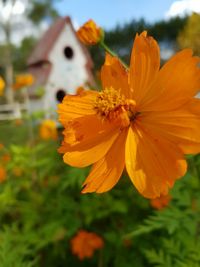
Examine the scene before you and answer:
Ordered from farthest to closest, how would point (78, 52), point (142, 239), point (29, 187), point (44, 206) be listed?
1. point (78, 52)
2. point (29, 187)
3. point (44, 206)
4. point (142, 239)

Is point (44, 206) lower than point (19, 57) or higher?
lower

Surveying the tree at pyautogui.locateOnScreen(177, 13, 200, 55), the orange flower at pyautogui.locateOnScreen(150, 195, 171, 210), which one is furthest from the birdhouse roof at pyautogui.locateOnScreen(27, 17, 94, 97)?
the orange flower at pyautogui.locateOnScreen(150, 195, 171, 210)

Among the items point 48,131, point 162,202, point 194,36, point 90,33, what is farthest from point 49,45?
point 90,33

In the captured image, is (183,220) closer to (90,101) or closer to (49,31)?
(90,101)

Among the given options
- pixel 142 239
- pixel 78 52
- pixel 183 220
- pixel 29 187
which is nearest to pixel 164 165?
pixel 183 220

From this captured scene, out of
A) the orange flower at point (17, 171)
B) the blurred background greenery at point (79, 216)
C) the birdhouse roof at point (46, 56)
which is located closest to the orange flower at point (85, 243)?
the blurred background greenery at point (79, 216)

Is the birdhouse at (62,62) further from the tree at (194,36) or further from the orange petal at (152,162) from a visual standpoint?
the orange petal at (152,162)
